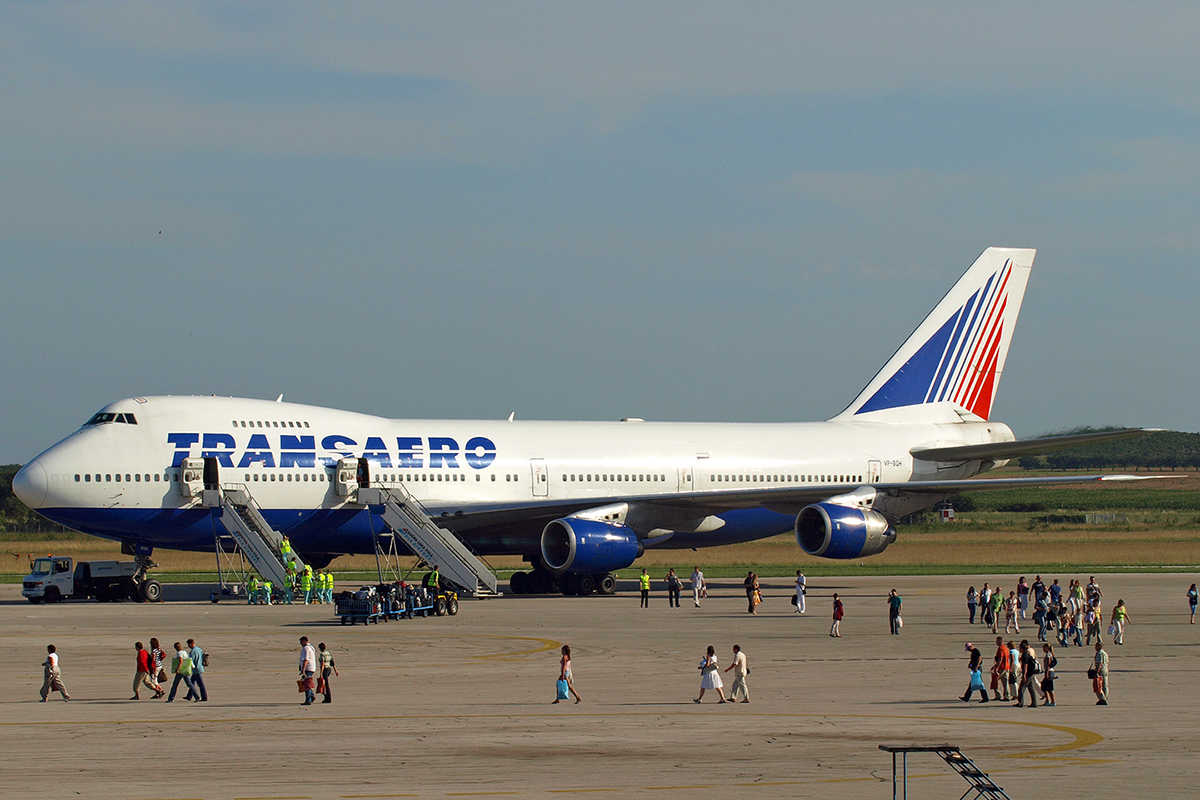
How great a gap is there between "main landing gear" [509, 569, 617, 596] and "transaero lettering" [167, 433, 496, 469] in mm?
4657

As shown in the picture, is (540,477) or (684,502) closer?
(684,502)

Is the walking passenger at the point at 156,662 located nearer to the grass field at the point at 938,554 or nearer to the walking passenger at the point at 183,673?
the walking passenger at the point at 183,673

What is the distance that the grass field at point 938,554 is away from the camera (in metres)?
65.0

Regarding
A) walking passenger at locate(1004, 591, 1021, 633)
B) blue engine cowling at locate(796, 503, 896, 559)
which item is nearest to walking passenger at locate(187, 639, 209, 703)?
walking passenger at locate(1004, 591, 1021, 633)

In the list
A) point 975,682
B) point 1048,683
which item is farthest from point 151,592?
point 1048,683

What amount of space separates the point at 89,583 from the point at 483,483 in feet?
42.8

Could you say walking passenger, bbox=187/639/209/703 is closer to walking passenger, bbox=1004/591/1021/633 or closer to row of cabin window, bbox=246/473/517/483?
row of cabin window, bbox=246/473/517/483

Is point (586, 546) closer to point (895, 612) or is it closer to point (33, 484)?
A: point (895, 612)

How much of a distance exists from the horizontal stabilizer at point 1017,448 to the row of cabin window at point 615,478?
36.9 ft

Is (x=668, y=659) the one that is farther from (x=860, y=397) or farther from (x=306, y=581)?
(x=860, y=397)

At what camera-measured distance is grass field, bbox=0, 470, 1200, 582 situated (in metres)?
65.0

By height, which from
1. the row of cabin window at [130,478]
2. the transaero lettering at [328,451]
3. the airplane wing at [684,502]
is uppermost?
the transaero lettering at [328,451]

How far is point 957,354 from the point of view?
59875mm

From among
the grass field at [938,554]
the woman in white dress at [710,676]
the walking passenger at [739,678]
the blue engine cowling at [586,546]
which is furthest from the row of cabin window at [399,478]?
the walking passenger at [739,678]
